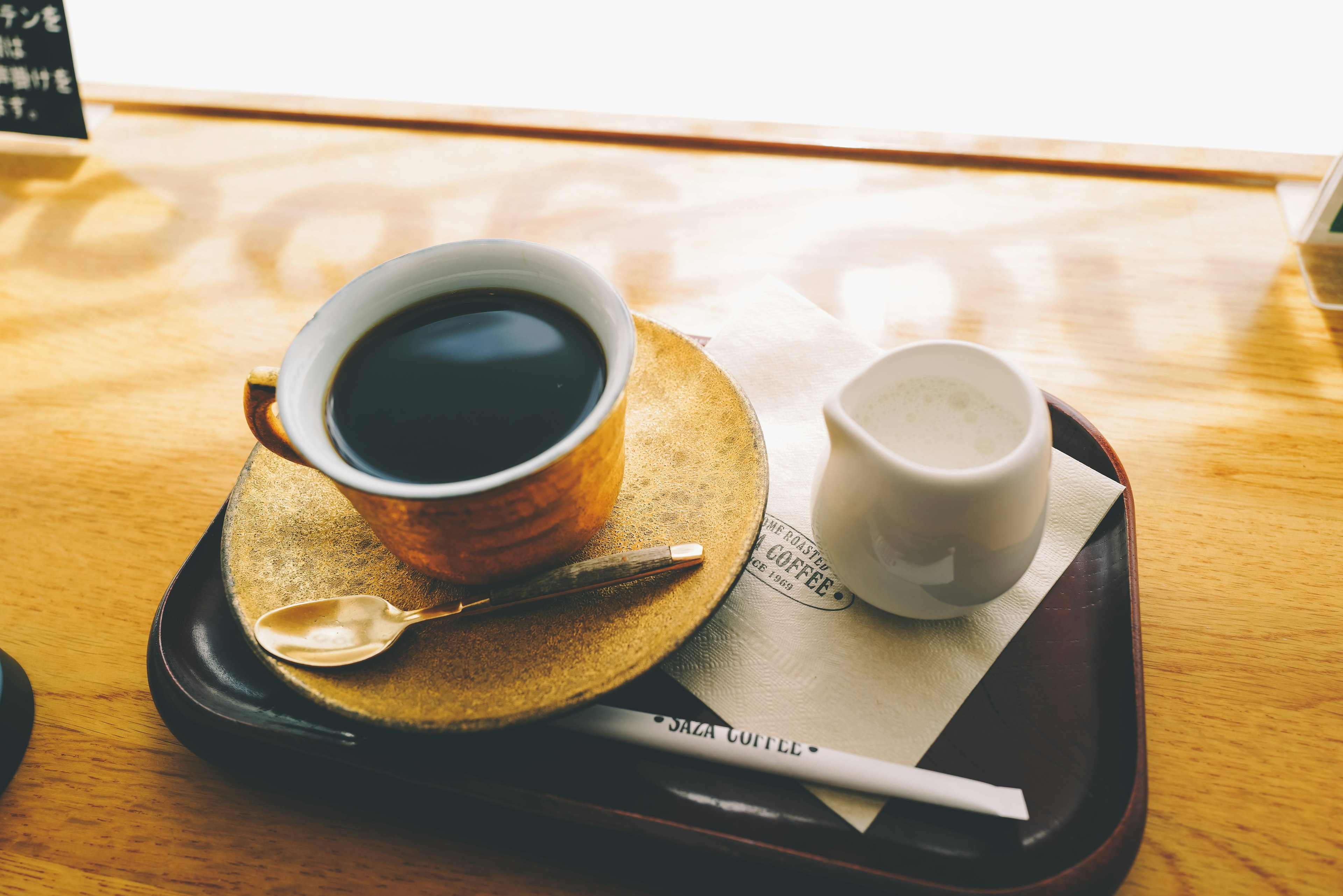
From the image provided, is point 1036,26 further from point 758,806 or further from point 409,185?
point 758,806

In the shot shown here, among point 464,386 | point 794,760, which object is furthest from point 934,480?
point 464,386

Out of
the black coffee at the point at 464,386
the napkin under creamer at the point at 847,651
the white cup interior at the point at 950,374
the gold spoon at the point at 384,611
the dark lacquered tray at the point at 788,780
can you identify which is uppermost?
the white cup interior at the point at 950,374

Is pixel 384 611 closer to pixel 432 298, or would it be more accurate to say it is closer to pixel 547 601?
pixel 547 601

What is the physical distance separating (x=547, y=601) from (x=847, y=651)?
221 mm

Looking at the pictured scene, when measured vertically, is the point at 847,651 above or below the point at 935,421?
below

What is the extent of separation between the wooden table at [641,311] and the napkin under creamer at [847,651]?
0.11 meters

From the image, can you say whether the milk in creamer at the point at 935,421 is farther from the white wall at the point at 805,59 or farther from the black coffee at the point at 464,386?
the white wall at the point at 805,59

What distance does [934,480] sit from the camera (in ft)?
1.42

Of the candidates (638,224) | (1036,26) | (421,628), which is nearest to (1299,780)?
(421,628)

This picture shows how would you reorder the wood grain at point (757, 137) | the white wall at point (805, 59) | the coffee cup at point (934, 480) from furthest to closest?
the white wall at point (805, 59) → the wood grain at point (757, 137) → the coffee cup at point (934, 480)

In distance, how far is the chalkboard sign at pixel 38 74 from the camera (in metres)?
1.04

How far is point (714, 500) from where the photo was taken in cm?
57

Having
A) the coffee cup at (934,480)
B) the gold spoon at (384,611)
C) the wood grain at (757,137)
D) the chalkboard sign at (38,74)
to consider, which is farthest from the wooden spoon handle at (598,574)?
the chalkboard sign at (38,74)

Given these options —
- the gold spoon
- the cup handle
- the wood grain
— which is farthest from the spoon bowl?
the wood grain
